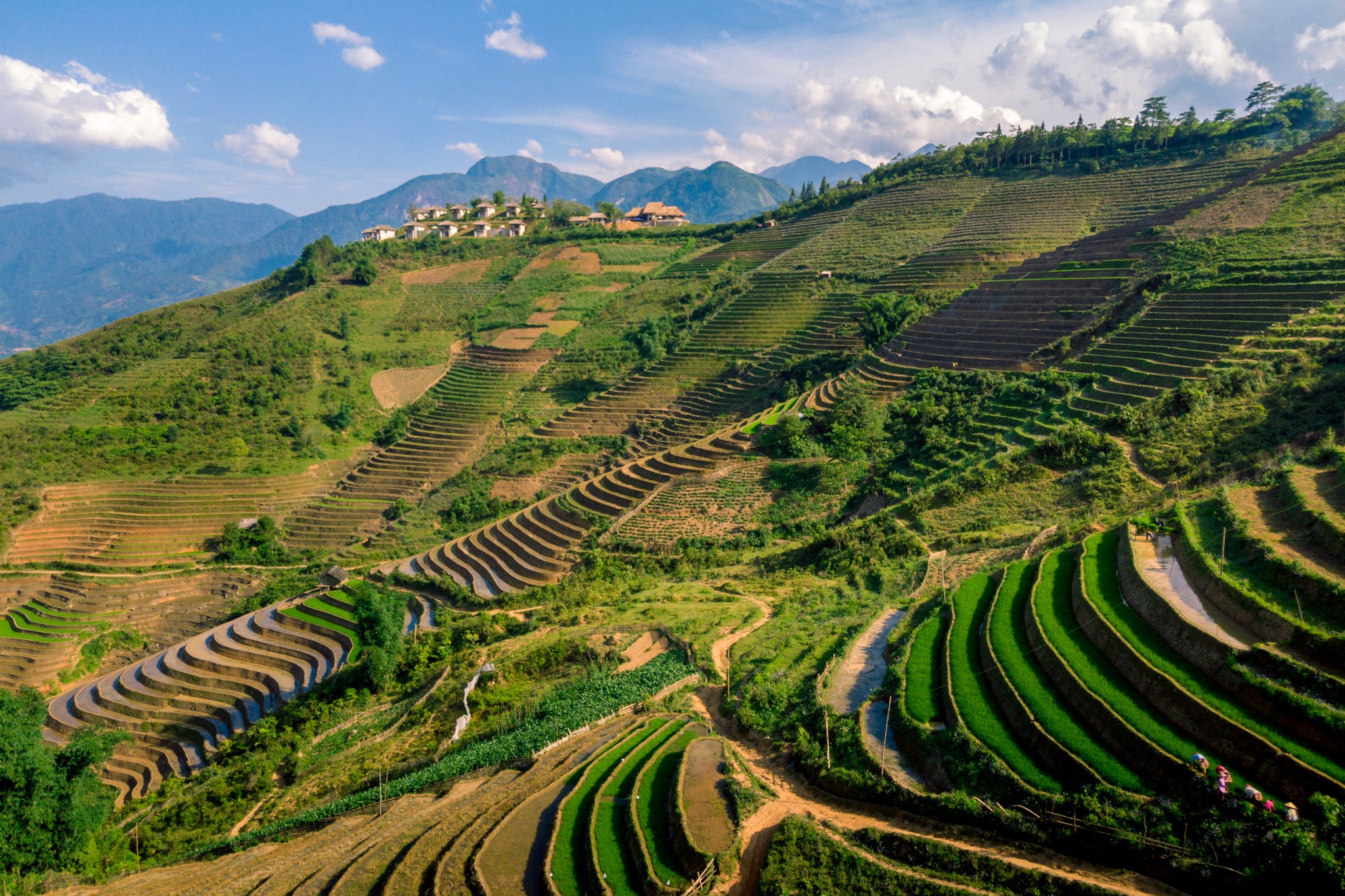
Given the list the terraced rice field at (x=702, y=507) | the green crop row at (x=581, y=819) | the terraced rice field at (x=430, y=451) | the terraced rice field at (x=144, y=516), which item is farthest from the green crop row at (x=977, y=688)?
the terraced rice field at (x=144, y=516)

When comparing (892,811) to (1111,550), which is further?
(1111,550)

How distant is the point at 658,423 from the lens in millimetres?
35938

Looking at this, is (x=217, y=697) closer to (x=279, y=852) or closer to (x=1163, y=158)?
(x=279, y=852)

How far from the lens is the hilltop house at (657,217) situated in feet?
270

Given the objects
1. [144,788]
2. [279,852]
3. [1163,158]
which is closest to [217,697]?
[144,788]

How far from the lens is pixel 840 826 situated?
351 inches

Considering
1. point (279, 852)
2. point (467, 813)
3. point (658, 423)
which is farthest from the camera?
point (658, 423)

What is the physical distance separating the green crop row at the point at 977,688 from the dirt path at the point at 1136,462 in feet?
24.1

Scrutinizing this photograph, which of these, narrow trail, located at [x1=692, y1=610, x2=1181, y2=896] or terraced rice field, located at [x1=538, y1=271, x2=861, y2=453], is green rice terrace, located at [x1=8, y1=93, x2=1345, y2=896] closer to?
narrow trail, located at [x1=692, y1=610, x2=1181, y2=896]

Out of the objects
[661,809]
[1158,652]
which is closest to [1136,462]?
[1158,652]

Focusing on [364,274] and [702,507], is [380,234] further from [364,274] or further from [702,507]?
[702,507]

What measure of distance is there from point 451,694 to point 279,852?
5.06 meters

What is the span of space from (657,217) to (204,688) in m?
73.7

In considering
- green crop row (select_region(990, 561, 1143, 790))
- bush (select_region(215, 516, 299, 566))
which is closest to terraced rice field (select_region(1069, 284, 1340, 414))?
green crop row (select_region(990, 561, 1143, 790))
